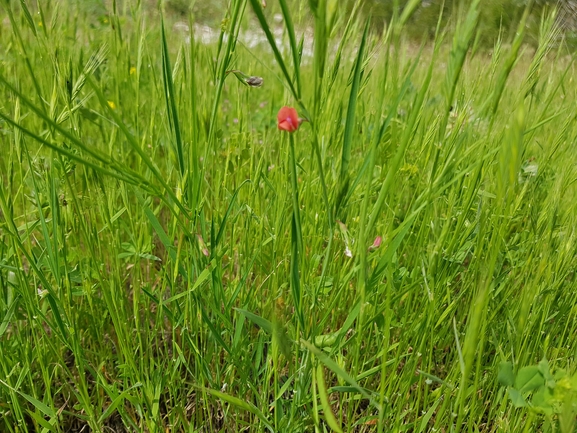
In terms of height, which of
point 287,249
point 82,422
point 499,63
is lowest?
point 82,422

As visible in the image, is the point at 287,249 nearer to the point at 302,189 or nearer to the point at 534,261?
the point at 302,189

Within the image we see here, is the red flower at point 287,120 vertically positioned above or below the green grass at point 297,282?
above

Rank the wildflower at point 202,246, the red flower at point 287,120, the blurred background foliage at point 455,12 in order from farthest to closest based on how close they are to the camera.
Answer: the blurred background foliage at point 455,12 < the wildflower at point 202,246 < the red flower at point 287,120

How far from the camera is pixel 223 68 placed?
609 millimetres

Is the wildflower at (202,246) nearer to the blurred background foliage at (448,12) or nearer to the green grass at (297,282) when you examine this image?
the green grass at (297,282)

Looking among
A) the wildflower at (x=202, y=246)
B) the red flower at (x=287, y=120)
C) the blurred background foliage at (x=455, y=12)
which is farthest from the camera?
the blurred background foliage at (x=455, y=12)

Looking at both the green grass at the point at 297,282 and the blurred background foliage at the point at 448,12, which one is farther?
the blurred background foliage at the point at 448,12

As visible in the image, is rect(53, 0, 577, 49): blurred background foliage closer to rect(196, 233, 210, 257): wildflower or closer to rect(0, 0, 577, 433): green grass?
rect(0, 0, 577, 433): green grass

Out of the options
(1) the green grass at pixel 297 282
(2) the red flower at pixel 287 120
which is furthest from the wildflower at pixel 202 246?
(2) the red flower at pixel 287 120

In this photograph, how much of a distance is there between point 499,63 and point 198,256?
2.31ft

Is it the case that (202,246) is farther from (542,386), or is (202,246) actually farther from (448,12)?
(448,12)

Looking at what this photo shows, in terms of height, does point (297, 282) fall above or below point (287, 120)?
below

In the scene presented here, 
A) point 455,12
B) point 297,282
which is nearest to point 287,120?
point 297,282

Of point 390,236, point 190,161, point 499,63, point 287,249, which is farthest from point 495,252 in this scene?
point 499,63
